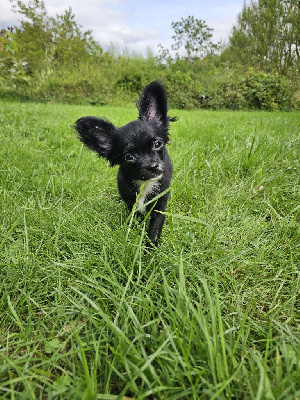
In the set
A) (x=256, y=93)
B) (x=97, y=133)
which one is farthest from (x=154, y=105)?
(x=256, y=93)

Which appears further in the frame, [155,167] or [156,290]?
[155,167]

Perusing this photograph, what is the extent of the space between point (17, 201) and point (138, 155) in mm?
1019

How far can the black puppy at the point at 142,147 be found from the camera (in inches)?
70.1

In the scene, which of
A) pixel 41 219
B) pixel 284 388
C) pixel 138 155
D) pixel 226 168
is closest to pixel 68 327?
pixel 284 388

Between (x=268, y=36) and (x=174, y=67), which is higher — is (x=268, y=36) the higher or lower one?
the higher one

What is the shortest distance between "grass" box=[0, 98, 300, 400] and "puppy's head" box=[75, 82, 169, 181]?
1.34ft

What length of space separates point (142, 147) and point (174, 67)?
49.5ft

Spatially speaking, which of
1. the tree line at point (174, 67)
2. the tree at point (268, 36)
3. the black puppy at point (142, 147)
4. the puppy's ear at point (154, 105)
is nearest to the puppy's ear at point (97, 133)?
the black puppy at point (142, 147)

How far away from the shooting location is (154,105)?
81.8 inches

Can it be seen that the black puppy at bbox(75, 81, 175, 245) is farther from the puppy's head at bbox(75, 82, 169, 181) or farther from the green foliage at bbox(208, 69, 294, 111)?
the green foliage at bbox(208, 69, 294, 111)

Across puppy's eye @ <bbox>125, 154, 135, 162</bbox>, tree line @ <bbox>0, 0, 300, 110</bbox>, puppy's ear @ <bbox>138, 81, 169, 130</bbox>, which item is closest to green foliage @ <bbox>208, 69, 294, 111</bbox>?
tree line @ <bbox>0, 0, 300, 110</bbox>

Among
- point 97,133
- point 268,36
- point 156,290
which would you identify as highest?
point 268,36

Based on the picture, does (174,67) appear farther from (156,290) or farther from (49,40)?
(156,290)

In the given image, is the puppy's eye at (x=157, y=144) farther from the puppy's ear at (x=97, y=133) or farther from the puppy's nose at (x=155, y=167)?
the puppy's ear at (x=97, y=133)
